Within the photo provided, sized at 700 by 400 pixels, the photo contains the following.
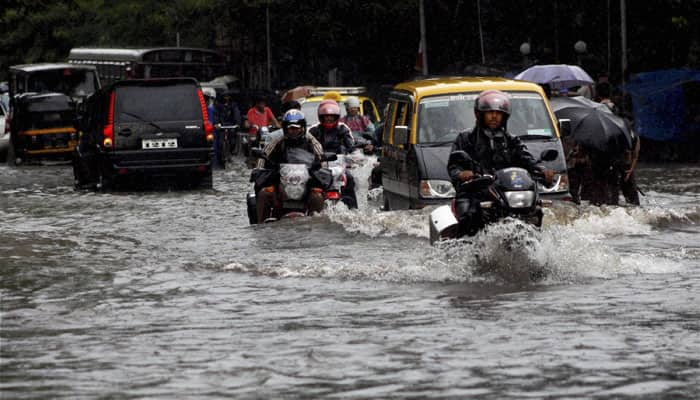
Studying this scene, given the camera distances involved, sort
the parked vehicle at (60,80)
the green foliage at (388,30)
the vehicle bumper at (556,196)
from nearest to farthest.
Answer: the vehicle bumper at (556,196) → the parked vehicle at (60,80) → the green foliage at (388,30)

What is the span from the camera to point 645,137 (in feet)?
112

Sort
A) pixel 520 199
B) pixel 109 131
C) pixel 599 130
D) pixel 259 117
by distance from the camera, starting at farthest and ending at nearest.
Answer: pixel 259 117, pixel 109 131, pixel 599 130, pixel 520 199

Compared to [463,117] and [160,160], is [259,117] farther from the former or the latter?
[463,117]

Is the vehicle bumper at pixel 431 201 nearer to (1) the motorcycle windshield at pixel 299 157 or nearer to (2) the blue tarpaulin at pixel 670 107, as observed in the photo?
(1) the motorcycle windshield at pixel 299 157

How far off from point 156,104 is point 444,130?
9.68 metres

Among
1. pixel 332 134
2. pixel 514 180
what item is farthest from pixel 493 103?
pixel 332 134

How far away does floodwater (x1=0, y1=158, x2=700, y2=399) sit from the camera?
7648 mm

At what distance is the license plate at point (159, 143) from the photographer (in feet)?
81.6

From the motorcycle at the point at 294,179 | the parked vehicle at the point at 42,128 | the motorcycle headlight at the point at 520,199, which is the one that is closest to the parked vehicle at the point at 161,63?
→ the parked vehicle at the point at 42,128

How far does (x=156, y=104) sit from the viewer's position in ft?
82.5

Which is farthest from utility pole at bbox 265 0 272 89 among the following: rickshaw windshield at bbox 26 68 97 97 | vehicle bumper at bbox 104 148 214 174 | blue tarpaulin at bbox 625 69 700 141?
vehicle bumper at bbox 104 148 214 174

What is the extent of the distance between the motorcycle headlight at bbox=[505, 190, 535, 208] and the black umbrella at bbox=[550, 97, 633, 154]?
647 cm

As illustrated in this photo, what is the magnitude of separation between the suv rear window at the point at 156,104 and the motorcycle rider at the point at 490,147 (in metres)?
13.4

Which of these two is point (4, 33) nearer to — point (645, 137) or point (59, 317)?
point (645, 137)
